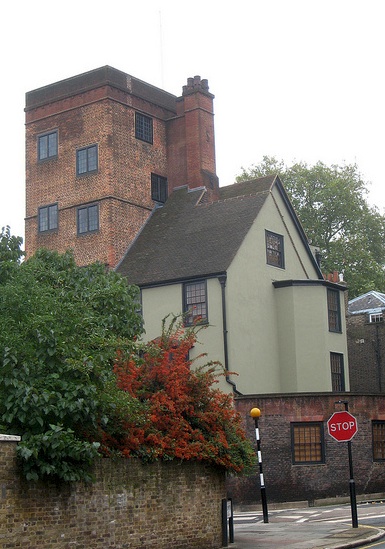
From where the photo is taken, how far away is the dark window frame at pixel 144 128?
45.2 m

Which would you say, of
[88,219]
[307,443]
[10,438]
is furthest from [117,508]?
[88,219]

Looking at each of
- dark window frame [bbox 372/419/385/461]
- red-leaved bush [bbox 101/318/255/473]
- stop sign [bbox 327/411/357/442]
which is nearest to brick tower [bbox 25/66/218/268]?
dark window frame [bbox 372/419/385/461]

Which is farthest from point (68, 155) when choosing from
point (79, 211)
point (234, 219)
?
point (234, 219)

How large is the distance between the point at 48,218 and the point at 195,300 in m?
11.4

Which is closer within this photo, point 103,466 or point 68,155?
point 103,466

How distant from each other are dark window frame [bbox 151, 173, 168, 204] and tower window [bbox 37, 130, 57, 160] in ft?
17.2

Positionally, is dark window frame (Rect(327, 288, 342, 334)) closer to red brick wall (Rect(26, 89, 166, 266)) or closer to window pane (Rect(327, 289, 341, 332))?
window pane (Rect(327, 289, 341, 332))

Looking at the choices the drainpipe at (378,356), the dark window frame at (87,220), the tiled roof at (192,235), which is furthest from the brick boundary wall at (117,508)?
the drainpipe at (378,356)

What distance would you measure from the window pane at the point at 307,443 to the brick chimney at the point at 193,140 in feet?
52.9

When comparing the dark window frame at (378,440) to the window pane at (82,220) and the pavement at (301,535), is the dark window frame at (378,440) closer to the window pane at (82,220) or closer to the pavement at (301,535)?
the pavement at (301,535)

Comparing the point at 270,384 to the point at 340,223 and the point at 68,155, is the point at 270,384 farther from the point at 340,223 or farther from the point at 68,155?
the point at 340,223

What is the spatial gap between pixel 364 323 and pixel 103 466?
32074mm

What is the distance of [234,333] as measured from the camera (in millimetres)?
36656

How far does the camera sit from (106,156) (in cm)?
4328
